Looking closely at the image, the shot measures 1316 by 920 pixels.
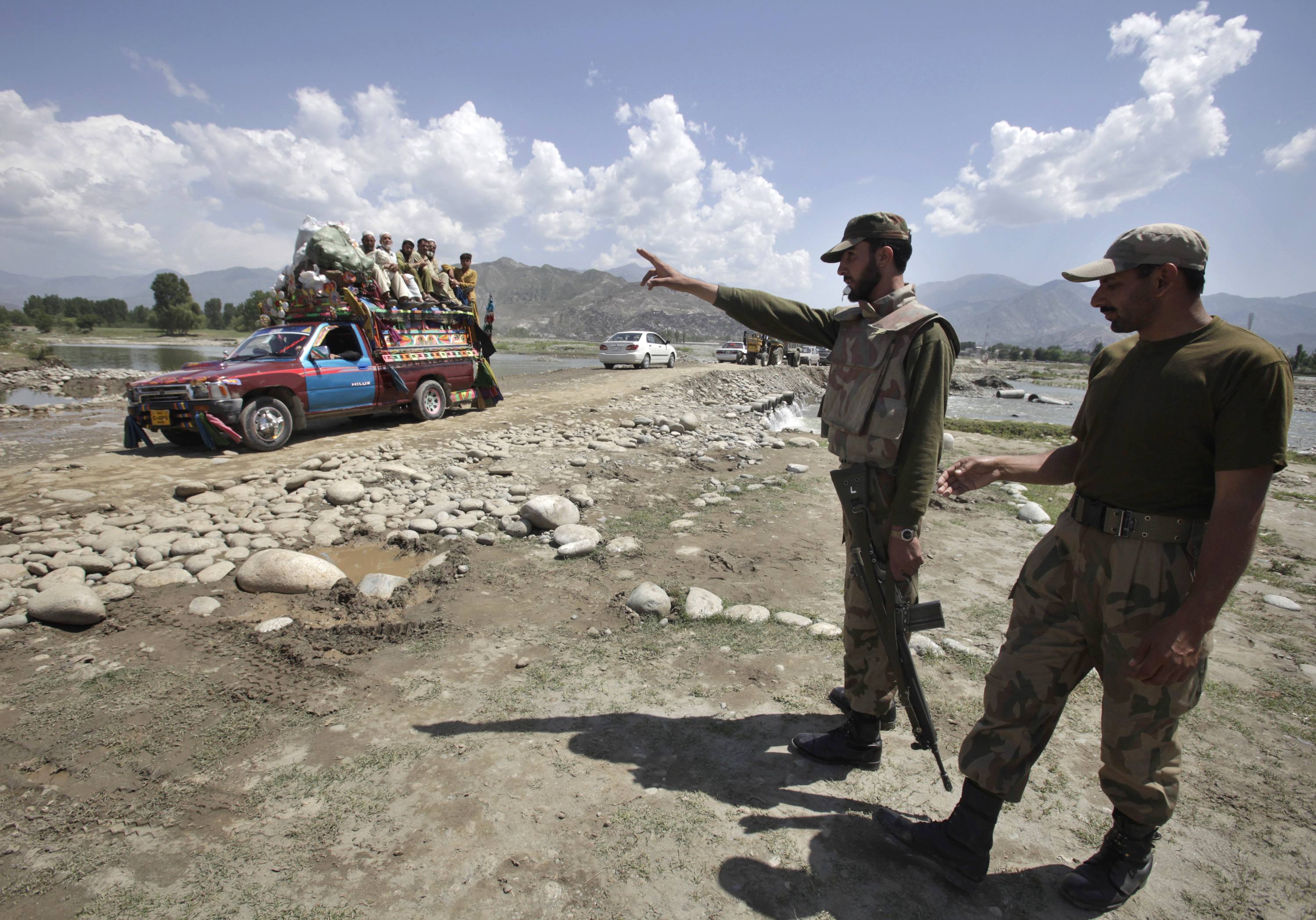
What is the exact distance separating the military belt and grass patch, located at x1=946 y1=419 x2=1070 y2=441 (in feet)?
43.5

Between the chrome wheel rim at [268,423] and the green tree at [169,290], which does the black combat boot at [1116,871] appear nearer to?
the chrome wheel rim at [268,423]

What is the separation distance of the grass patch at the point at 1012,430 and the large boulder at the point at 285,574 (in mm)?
14073

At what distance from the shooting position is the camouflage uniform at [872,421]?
240cm

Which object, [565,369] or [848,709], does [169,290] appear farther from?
[848,709]

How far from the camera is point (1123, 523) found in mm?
1918

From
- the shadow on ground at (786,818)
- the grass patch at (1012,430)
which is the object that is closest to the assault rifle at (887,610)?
the shadow on ground at (786,818)

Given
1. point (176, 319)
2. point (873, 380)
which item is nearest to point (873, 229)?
point (873, 380)

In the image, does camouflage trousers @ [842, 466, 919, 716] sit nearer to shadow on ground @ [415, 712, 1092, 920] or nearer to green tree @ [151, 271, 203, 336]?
shadow on ground @ [415, 712, 1092, 920]

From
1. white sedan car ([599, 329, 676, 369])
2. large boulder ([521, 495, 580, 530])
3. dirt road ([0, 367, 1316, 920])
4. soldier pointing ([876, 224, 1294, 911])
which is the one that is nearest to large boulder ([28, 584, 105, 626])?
dirt road ([0, 367, 1316, 920])

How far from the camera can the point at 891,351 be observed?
2436 mm

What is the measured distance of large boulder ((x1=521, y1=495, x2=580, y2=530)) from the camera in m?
5.46

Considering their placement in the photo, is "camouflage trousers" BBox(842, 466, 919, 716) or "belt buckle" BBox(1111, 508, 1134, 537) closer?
"belt buckle" BBox(1111, 508, 1134, 537)

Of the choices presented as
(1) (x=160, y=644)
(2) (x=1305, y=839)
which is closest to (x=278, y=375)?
(1) (x=160, y=644)

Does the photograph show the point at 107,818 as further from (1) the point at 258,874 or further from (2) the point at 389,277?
(2) the point at 389,277
